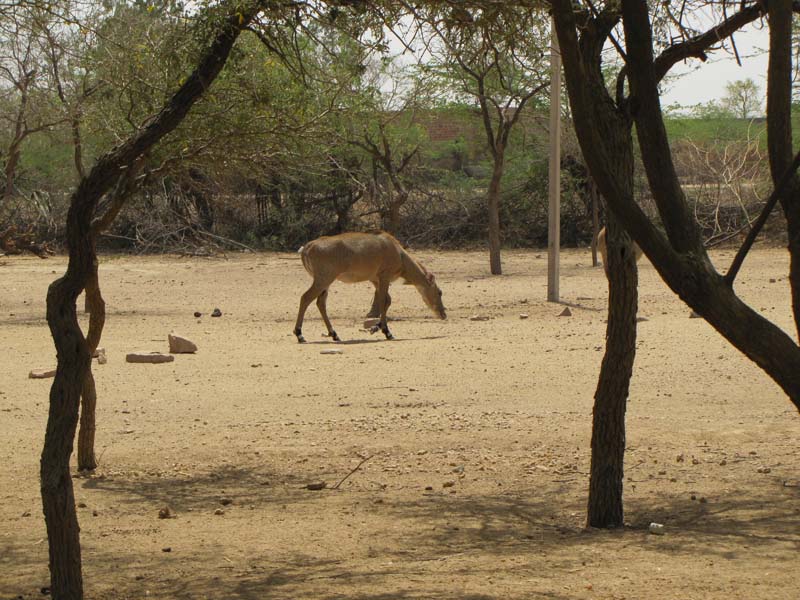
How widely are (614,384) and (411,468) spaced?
253cm

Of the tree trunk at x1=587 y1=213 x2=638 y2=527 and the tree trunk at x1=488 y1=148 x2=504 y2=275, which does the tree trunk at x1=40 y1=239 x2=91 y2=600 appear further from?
the tree trunk at x1=488 y1=148 x2=504 y2=275

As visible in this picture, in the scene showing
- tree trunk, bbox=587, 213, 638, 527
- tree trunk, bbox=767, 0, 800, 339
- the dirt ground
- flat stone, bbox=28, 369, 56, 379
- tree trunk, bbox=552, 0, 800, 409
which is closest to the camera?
tree trunk, bbox=552, 0, 800, 409

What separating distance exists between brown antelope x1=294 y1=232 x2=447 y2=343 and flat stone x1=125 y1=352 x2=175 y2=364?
308 cm

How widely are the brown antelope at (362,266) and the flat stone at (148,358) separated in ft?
10.1

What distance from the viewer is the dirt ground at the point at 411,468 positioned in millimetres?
5738

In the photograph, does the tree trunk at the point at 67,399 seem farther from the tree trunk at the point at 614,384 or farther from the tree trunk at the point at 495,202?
the tree trunk at the point at 495,202

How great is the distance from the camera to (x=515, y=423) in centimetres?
998

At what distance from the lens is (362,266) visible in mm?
17344

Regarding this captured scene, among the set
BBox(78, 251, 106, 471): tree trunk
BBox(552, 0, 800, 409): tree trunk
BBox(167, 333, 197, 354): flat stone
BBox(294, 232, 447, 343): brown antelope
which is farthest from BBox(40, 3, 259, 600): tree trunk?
BBox(294, 232, 447, 343): brown antelope

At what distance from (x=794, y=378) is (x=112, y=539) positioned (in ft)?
13.2

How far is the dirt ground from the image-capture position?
18.8 feet

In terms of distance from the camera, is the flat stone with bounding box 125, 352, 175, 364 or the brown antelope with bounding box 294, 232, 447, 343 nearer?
the flat stone with bounding box 125, 352, 175, 364

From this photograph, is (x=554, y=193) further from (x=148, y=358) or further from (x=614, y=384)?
(x=614, y=384)

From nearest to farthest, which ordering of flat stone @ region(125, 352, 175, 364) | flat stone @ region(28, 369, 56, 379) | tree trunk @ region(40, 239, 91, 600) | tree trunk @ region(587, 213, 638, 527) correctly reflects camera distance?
tree trunk @ region(40, 239, 91, 600) < tree trunk @ region(587, 213, 638, 527) < flat stone @ region(28, 369, 56, 379) < flat stone @ region(125, 352, 175, 364)
